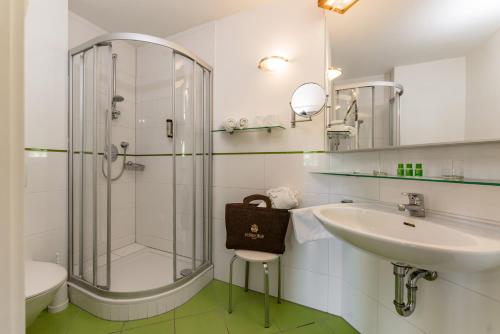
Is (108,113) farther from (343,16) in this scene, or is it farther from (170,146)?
(343,16)

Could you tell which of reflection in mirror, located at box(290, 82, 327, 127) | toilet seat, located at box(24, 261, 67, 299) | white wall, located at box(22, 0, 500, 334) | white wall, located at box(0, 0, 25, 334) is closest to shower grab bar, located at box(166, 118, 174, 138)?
white wall, located at box(22, 0, 500, 334)

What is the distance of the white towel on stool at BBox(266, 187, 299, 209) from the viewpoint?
1.45m

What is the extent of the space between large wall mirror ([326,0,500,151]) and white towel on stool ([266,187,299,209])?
43 centimetres

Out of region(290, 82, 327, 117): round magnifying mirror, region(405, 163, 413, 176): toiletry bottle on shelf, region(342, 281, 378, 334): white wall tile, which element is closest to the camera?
region(405, 163, 413, 176): toiletry bottle on shelf

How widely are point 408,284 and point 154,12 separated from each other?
245 cm

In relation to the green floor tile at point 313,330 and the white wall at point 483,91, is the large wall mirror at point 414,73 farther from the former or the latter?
the green floor tile at point 313,330

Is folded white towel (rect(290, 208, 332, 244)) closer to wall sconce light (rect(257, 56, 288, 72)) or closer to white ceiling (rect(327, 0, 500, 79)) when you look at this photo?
white ceiling (rect(327, 0, 500, 79))

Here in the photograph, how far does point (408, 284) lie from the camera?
92 centimetres

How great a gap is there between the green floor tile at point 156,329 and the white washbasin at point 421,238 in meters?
1.16

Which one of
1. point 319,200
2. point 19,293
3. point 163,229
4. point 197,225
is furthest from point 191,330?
point 19,293

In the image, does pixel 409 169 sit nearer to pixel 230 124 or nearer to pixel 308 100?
pixel 308 100

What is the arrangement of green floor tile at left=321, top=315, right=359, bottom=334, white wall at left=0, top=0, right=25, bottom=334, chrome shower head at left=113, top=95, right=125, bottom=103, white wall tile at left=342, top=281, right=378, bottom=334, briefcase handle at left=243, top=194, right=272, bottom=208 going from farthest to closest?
1. chrome shower head at left=113, top=95, right=125, bottom=103
2. briefcase handle at left=243, top=194, right=272, bottom=208
3. green floor tile at left=321, top=315, right=359, bottom=334
4. white wall tile at left=342, top=281, right=378, bottom=334
5. white wall at left=0, top=0, right=25, bottom=334

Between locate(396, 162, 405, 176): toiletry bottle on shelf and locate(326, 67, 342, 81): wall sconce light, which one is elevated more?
locate(326, 67, 342, 81): wall sconce light

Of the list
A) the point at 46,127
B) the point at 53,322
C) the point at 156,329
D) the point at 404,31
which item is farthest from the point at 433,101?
the point at 53,322
